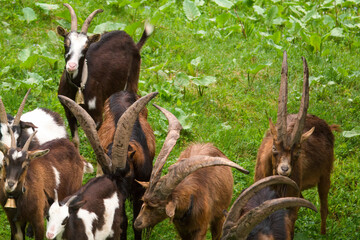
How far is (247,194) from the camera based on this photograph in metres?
4.82

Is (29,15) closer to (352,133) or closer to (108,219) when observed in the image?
(352,133)

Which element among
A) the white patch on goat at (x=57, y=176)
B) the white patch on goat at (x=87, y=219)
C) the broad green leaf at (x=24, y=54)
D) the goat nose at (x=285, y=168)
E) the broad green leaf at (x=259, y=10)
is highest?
the goat nose at (x=285, y=168)

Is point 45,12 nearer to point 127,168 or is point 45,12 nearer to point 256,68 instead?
point 256,68

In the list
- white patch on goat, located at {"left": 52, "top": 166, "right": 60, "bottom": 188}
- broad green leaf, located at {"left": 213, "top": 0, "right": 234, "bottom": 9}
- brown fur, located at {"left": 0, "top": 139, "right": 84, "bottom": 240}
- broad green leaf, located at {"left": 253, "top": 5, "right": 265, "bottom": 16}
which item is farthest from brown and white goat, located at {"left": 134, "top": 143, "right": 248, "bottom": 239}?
broad green leaf, located at {"left": 253, "top": 5, "right": 265, "bottom": 16}

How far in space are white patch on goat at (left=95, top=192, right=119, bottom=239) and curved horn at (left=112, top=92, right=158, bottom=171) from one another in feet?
1.48

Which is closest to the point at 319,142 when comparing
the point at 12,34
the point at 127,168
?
the point at 127,168

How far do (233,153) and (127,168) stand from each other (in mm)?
2535

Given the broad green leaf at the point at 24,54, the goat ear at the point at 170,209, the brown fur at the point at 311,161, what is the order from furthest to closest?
the broad green leaf at the point at 24,54 → the brown fur at the point at 311,161 → the goat ear at the point at 170,209

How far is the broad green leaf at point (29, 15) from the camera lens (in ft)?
36.8

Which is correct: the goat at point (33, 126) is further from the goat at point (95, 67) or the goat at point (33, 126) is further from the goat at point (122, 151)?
the goat at point (122, 151)

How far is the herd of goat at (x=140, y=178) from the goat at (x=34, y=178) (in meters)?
0.01

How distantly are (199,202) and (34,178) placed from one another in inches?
71.7

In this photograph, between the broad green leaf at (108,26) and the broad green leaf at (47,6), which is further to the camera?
the broad green leaf at (47,6)

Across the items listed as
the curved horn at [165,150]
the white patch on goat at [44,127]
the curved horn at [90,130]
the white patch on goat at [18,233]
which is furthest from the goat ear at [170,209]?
the white patch on goat at [44,127]
